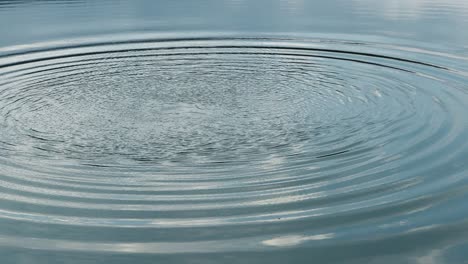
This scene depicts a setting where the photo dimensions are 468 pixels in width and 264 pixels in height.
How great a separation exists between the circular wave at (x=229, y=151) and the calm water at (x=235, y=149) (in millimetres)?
29

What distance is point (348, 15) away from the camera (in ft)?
75.5

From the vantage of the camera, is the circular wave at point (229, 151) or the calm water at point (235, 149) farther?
the circular wave at point (229, 151)

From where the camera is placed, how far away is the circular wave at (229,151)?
24.5 feet

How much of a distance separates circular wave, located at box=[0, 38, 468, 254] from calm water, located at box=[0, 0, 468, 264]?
3 centimetres

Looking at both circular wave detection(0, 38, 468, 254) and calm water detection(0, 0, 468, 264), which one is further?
circular wave detection(0, 38, 468, 254)

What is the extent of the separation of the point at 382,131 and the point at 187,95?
3.73 meters

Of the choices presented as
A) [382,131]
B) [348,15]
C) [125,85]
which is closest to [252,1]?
[348,15]

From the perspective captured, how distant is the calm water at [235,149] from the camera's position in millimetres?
7207

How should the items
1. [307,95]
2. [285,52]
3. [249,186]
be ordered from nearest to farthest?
[249,186]
[307,95]
[285,52]

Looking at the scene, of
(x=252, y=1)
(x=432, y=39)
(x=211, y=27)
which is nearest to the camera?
(x=432, y=39)

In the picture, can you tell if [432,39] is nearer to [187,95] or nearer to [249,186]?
[187,95]

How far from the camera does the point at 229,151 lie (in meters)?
9.66

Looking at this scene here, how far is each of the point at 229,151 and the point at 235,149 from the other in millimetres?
118

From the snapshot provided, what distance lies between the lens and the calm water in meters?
7.21
